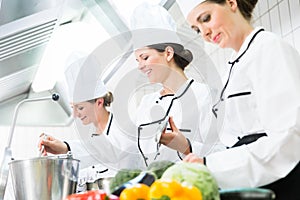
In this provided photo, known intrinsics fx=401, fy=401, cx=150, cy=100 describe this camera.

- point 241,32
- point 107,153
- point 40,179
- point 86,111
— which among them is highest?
point 86,111

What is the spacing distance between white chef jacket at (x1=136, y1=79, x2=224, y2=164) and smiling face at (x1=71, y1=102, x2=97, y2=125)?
33 centimetres

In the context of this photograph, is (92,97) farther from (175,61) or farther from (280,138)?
(280,138)

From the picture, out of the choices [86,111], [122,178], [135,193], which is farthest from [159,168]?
[86,111]

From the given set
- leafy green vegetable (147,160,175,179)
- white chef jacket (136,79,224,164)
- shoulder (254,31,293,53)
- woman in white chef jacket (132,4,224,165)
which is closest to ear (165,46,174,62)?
woman in white chef jacket (132,4,224,165)

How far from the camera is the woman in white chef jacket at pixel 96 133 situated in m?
1.76

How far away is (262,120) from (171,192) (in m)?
0.31

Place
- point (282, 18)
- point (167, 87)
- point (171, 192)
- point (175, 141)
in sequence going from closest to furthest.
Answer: point (171, 192), point (175, 141), point (282, 18), point (167, 87)

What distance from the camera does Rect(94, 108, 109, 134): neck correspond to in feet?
6.12

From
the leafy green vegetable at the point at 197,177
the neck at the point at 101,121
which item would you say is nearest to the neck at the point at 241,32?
the leafy green vegetable at the point at 197,177

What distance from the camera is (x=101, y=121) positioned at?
1.88 meters

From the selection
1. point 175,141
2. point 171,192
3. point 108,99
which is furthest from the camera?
point 108,99

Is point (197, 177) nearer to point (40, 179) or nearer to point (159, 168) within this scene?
point (159, 168)

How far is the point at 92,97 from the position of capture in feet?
6.12

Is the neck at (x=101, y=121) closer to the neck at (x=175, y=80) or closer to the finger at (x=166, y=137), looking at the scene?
the neck at (x=175, y=80)
